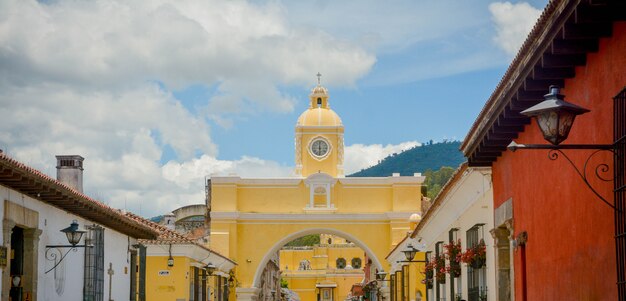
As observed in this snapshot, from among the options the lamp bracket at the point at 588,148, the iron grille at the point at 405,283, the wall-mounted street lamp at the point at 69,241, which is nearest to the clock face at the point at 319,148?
the iron grille at the point at 405,283

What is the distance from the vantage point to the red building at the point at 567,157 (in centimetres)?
806

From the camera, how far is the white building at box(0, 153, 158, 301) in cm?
1470

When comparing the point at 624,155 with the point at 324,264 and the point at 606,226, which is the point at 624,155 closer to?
the point at 606,226

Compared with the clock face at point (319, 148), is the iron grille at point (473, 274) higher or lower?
lower

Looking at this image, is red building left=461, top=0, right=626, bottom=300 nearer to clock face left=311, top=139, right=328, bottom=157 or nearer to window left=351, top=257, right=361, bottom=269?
clock face left=311, top=139, right=328, bottom=157

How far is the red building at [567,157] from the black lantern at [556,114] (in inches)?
14.3

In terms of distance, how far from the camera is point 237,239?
51438 mm

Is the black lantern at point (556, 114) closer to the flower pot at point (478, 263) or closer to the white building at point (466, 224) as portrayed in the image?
the white building at point (466, 224)

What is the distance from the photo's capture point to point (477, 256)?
18.2 metres

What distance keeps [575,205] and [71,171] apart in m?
15.9

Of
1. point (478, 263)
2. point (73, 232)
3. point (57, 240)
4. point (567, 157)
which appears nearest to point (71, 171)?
point (57, 240)

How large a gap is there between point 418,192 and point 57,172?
29.5m

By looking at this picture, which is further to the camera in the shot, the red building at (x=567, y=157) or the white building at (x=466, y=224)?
the white building at (x=466, y=224)

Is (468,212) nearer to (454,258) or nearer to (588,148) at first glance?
(454,258)
